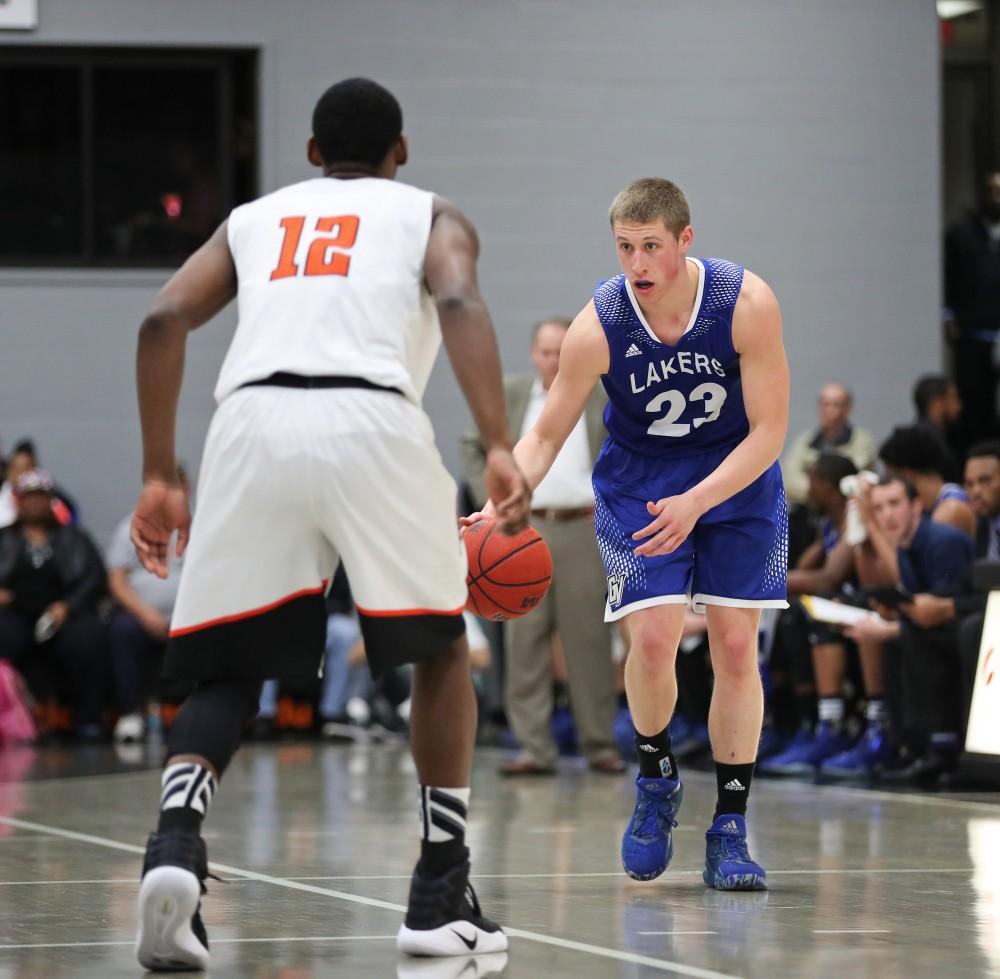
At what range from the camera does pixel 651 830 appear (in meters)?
5.31

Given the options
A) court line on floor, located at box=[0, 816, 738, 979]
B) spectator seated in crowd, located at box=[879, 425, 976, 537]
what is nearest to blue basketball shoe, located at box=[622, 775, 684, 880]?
court line on floor, located at box=[0, 816, 738, 979]

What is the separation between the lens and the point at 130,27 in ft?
42.9

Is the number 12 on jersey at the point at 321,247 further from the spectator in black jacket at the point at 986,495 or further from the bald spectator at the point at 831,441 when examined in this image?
the bald spectator at the point at 831,441

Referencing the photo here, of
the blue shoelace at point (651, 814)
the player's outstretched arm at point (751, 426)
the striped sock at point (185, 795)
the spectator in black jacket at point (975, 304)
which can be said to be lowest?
the blue shoelace at point (651, 814)

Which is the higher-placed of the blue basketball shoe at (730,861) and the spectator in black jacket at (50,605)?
the spectator in black jacket at (50,605)

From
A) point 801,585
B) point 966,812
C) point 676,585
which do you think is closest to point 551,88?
point 801,585

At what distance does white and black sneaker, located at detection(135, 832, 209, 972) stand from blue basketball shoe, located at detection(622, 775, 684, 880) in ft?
5.41

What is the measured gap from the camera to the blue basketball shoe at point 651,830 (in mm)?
5270

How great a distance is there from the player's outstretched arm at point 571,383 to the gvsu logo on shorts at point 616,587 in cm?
38

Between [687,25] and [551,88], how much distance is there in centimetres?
105

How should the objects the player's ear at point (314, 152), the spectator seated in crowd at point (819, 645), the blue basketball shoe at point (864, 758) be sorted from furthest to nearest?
the spectator seated in crowd at point (819, 645) → the blue basketball shoe at point (864, 758) → the player's ear at point (314, 152)

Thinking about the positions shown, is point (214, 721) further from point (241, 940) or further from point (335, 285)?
point (335, 285)

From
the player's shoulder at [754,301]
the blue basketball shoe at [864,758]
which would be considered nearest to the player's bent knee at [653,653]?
the player's shoulder at [754,301]

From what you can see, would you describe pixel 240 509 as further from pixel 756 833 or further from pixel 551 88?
pixel 551 88
